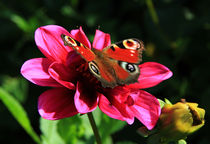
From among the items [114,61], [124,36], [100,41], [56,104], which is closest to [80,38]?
[100,41]

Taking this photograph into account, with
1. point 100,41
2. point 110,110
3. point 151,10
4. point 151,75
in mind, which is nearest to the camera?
point 110,110

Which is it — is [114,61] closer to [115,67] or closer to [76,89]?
[115,67]

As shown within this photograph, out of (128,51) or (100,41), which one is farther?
(100,41)

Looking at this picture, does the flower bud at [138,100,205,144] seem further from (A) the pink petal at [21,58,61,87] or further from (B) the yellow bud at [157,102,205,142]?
(A) the pink petal at [21,58,61,87]

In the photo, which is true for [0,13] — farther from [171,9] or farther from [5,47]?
[171,9]

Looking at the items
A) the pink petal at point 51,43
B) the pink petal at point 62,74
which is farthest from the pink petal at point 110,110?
the pink petal at point 51,43

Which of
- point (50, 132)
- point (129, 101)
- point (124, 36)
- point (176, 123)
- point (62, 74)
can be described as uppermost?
point (62, 74)

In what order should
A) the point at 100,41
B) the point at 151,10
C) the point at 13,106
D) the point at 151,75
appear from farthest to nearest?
the point at 151,10 → the point at 13,106 → the point at 100,41 → the point at 151,75

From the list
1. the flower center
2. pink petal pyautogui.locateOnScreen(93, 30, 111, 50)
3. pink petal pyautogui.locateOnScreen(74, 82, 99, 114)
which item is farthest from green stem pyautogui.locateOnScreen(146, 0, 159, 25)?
the flower center
